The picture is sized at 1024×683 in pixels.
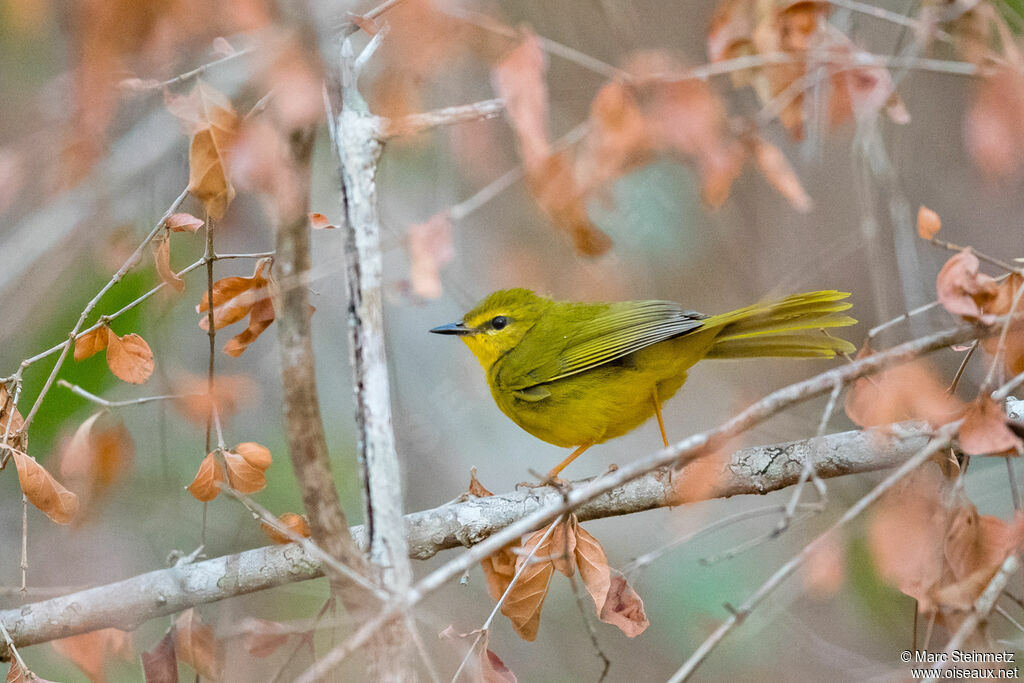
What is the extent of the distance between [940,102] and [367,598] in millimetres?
5948

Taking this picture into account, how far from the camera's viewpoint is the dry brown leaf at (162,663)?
2490 mm

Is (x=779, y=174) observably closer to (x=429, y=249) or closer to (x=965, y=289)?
(x=965, y=289)

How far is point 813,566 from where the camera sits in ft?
7.41

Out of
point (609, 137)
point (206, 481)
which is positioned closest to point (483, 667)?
point (206, 481)

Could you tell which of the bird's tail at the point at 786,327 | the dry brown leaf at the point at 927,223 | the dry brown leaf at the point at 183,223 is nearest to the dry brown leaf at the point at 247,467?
the dry brown leaf at the point at 183,223

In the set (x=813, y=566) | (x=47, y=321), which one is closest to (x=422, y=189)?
(x=47, y=321)

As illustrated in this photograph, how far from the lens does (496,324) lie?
3957 mm

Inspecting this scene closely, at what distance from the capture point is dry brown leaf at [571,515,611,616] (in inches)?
91.8

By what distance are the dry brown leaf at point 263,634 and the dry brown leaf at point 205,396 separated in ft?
2.29

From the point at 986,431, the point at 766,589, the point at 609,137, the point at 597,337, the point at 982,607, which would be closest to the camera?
the point at 766,589

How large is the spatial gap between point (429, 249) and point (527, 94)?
18.1 inches

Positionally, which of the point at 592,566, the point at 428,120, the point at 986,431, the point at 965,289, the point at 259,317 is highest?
the point at 428,120

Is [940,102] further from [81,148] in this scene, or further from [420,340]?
[81,148]

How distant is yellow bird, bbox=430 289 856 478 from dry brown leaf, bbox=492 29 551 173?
1.14 m
